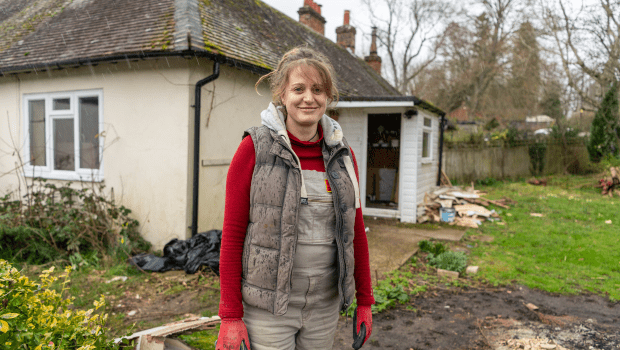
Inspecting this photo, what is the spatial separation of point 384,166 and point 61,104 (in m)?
7.74

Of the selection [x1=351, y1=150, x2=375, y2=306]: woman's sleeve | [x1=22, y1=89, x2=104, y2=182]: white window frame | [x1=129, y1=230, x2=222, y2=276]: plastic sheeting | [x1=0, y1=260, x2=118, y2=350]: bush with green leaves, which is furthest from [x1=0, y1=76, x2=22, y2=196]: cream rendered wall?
[x1=351, y1=150, x2=375, y2=306]: woman's sleeve

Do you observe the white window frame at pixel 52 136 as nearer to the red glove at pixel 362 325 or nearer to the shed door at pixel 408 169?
the red glove at pixel 362 325

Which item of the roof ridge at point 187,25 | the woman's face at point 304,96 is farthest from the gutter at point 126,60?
the woman's face at point 304,96

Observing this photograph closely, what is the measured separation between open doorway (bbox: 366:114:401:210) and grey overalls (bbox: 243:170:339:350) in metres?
8.98

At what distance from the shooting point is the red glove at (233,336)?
1.63 metres

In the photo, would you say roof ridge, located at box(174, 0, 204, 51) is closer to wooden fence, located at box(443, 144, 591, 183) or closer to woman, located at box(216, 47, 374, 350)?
woman, located at box(216, 47, 374, 350)

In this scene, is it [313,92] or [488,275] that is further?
[488,275]

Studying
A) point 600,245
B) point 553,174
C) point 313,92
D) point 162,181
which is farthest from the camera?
point 553,174

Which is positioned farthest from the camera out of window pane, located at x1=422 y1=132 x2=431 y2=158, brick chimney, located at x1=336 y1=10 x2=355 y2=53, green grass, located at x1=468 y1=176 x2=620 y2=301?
brick chimney, located at x1=336 y1=10 x2=355 y2=53

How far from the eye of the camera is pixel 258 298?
5.56ft

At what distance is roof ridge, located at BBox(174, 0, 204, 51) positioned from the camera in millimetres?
5834

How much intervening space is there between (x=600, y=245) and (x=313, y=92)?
297 inches

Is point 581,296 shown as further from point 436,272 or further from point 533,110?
point 533,110

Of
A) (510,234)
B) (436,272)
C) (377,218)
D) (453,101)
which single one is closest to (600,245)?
(510,234)
